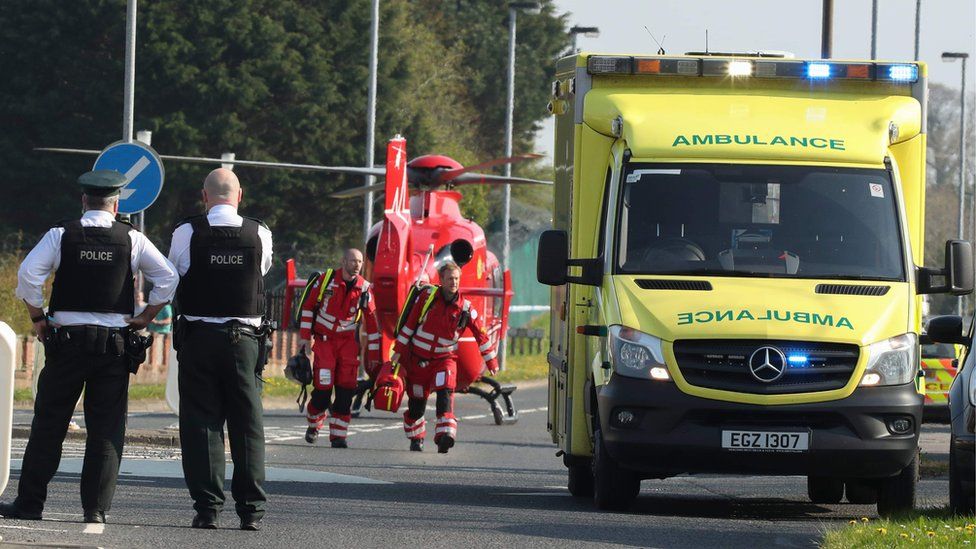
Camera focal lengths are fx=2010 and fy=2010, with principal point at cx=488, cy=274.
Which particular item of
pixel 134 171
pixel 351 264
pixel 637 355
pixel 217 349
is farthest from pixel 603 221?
pixel 134 171

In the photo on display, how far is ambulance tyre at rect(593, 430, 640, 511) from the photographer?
12.6 metres

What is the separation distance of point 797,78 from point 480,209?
47270 millimetres

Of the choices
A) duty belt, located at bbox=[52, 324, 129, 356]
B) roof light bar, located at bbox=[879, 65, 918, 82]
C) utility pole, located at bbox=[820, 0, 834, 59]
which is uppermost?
utility pole, located at bbox=[820, 0, 834, 59]

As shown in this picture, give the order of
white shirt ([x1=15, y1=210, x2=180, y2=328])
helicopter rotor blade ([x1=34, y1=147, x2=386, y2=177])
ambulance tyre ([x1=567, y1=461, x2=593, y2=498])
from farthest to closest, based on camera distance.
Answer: helicopter rotor blade ([x1=34, y1=147, x2=386, y2=177]) → ambulance tyre ([x1=567, y1=461, x2=593, y2=498]) → white shirt ([x1=15, y1=210, x2=180, y2=328])

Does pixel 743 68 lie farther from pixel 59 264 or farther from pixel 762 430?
pixel 59 264

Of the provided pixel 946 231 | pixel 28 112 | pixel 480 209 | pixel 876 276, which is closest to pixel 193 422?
pixel 876 276

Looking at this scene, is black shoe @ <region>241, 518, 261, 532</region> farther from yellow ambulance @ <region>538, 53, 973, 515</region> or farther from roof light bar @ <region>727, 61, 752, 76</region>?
roof light bar @ <region>727, 61, 752, 76</region>

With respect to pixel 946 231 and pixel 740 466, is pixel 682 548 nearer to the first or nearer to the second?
pixel 740 466

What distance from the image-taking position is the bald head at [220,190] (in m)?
10.8

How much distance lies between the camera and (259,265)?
35.6 feet

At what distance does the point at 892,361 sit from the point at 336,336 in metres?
8.10

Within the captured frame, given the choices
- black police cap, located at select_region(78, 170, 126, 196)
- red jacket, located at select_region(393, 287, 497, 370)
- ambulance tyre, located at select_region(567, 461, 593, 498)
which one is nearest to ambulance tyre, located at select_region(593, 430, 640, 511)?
ambulance tyre, located at select_region(567, 461, 593, 498)

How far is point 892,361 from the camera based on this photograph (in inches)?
476

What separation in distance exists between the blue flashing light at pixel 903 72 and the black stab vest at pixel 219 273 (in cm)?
463
